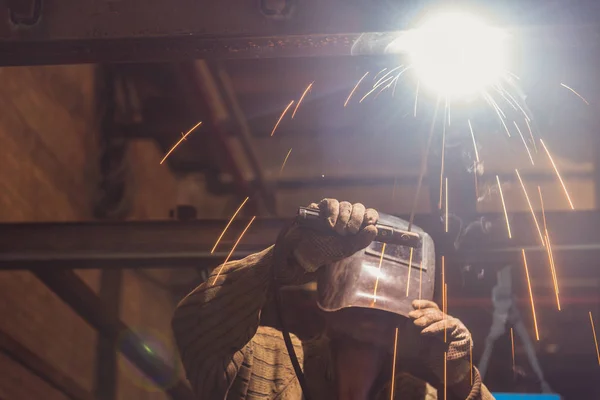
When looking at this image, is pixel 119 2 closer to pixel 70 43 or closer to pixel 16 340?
pixel 70 43

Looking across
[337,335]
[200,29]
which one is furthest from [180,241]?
→ [200,29]

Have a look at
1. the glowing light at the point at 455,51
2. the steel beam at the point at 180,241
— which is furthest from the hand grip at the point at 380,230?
the steel beam at the point at 180,241

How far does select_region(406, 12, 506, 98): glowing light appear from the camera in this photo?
2.19 metres

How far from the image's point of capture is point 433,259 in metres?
2.74

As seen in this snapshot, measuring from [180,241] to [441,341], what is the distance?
1.16 m

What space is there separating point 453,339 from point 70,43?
55.3 inches

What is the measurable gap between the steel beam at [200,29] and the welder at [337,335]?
531 mm

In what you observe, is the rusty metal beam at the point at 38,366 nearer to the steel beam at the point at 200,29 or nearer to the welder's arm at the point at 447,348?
the steel beam at the point at 200,29

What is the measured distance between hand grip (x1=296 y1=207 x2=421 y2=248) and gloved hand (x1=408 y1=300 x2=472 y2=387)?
481 millimetres

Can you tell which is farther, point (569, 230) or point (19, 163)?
point (19, 163)

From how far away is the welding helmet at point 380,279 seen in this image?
8.20ft

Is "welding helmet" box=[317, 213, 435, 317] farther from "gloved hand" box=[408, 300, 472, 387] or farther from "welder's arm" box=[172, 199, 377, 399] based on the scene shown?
"welder's arm" box=[172, 199, 377, 399]

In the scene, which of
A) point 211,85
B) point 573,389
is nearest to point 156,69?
point 211,85

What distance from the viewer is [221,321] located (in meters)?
2.27
